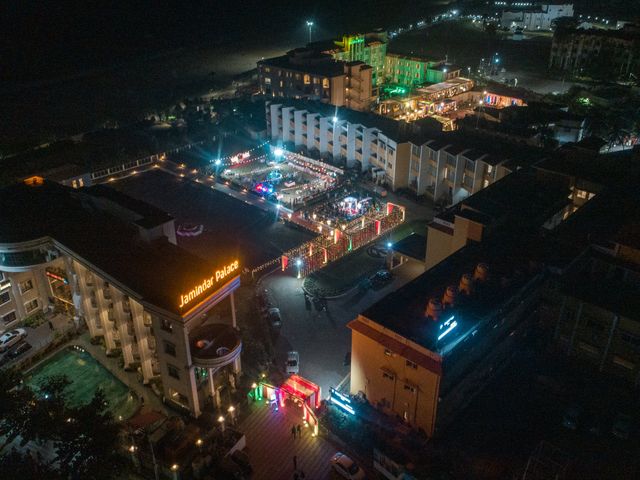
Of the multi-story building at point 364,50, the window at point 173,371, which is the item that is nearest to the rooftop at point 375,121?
the multi-story building at point 364,50

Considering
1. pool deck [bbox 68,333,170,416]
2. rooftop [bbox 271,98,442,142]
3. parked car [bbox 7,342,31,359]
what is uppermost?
rooftop [bbox 271,98,442,142]

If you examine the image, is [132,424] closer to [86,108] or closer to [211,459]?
[211,459]

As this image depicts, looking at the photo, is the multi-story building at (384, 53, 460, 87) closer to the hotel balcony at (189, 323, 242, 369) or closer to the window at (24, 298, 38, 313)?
the hotel balcony at (189, 323, 242, 369)

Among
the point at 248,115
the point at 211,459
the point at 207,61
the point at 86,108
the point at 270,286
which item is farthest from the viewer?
the point at 207,61

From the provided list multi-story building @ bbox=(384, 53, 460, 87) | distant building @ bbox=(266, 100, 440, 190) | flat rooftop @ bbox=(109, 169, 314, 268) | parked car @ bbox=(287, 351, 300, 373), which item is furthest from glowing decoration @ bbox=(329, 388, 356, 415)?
multi-story building @ bbox=(384, 53, 460, 87)

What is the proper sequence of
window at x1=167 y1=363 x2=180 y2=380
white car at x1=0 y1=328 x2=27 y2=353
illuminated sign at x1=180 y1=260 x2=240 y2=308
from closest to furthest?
1. illuminated sign at x1=180 y1=260 x2=240 y2=308
2. window at x1=167 y1=363 x2=180 y2=380
3. white car at x1=0 y1=328 x2=27 y2=353

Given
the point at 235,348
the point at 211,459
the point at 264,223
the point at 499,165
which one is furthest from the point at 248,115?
the point at 211,459
